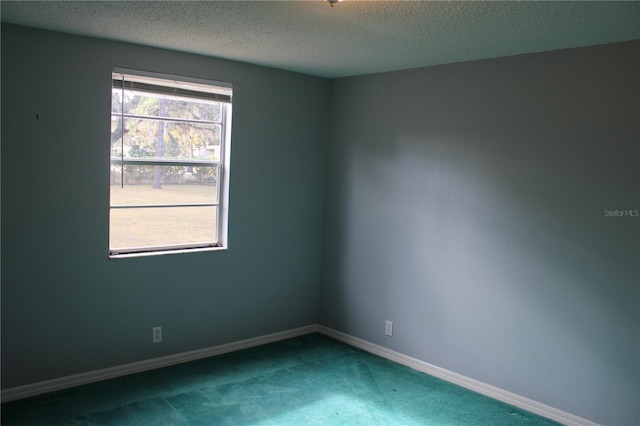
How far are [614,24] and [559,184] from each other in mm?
1011

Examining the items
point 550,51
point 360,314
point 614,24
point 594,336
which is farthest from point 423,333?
point 614,24

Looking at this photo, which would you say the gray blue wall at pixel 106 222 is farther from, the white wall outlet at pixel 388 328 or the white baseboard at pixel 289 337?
the white wall outlet at pixel 388 328

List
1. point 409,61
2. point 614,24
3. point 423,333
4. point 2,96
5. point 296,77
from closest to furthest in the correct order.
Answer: point 614,24 → point 2,96 → point 409,61 → point 423,333 → point 296,77

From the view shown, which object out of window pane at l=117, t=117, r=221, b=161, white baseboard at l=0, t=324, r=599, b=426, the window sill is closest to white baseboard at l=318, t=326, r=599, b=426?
white baseboard at l=0, t=324, r=599, b=426

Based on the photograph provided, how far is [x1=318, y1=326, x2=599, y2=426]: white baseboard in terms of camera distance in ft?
11.4

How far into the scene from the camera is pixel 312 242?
4.99 meters

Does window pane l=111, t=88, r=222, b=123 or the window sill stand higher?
window pane l=111, t=88, r=222, b=123

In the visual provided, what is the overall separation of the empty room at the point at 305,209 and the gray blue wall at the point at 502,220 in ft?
0.05

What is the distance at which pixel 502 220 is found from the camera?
3770mm

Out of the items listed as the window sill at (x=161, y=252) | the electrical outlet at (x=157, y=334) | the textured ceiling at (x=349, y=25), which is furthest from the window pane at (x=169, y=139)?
the electrical outlet at (x=157, y=334)

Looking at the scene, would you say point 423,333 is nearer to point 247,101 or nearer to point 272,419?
point 272,419

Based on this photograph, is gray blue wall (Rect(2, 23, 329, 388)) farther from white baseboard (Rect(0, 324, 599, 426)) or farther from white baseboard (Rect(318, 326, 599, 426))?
white baseboard (Rect(318, 326, 599, 426))

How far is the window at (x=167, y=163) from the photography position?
3852mm

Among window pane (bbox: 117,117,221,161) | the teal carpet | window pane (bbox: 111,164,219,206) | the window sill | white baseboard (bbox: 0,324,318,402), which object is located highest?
window pane (bbox: 117,117,221,161)
